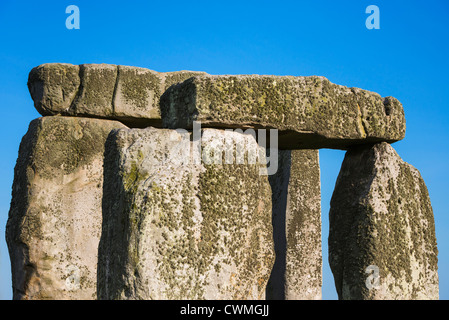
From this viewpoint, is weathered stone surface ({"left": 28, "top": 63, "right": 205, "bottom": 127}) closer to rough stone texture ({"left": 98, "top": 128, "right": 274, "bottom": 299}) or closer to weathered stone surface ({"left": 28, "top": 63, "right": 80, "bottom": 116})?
weathered stone surface ({"left": 28, "top": 63, "right": 80, "bottom": 116})

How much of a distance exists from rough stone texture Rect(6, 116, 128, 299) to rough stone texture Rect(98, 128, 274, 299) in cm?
331

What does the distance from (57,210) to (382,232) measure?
160 inches

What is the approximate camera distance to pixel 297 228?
336 inches

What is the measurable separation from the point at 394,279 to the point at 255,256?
1325mm

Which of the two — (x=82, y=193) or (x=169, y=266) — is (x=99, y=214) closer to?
(x=82, y=193)

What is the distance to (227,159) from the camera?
525cm

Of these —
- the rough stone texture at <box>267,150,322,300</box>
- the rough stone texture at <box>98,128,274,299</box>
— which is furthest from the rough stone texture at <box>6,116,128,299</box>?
the rough stone texture at <box>98,128,274,299</box>

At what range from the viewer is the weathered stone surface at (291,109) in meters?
5.25

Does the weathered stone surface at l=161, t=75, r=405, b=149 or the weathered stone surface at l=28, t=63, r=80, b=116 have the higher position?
the weathered stone surface at l=28, t=63, r=80, b=116

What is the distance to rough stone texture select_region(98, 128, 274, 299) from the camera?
190 inches

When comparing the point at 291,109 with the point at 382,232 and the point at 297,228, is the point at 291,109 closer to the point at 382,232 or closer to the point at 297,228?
the point at 382,232

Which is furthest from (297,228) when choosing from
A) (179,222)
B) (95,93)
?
(179,222)
